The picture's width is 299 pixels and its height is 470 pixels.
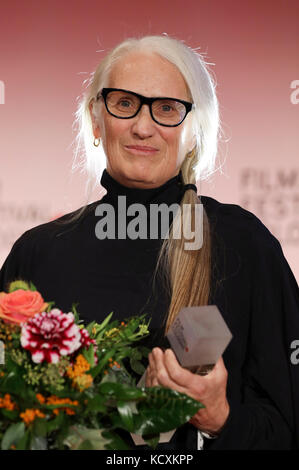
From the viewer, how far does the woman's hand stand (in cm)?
108

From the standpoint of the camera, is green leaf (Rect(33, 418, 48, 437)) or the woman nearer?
green leaf (Rect(33, 418, 48, 437))

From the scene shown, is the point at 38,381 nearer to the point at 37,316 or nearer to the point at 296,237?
the point at 37,316

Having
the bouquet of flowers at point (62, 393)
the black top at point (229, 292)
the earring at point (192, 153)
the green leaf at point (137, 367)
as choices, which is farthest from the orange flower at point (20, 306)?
the earring at point (192, 153)

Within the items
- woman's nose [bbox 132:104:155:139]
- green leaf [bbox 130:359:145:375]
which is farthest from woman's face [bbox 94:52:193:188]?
green leaf [bbox 130:359:145:375]

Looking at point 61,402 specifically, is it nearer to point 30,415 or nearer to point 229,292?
point 30,415

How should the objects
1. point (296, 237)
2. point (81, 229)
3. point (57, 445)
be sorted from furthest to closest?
point (296, 237) → point (81, 229) → point (57, 445)

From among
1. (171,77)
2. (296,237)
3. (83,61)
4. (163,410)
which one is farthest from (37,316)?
(83,61)

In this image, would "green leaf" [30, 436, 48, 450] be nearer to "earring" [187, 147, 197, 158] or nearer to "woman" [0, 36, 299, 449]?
"woman" [0, 36, 299, 449]

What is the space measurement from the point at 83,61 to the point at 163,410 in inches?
83.8

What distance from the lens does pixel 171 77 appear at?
1.40 metres

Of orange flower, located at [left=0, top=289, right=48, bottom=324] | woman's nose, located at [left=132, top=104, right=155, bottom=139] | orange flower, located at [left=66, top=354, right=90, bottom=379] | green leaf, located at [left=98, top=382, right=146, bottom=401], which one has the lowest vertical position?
green leaf, located at [left=98, top=382, right=146, bottom=401]

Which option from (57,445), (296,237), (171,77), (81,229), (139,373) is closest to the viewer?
(57,445)

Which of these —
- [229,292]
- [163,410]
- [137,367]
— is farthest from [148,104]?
[163,410]

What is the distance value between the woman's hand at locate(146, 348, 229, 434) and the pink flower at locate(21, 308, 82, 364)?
0.16m
